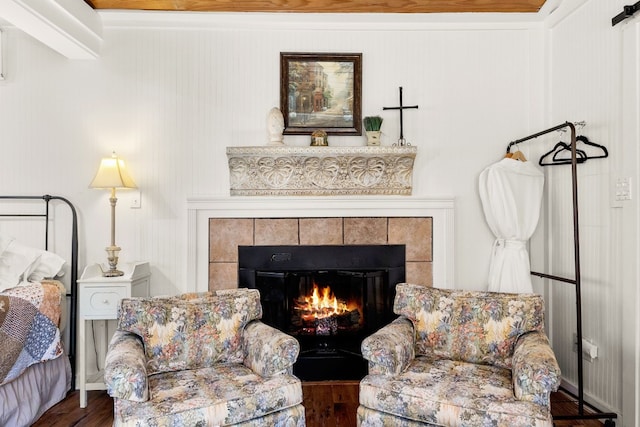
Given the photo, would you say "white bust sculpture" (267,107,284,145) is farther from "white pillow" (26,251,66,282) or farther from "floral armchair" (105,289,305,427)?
"white pillow" (26,251,66,282)

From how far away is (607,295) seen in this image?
257 cm

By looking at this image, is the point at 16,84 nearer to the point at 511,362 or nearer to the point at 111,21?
the point at 111,21

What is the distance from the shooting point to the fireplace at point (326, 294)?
10.4ft

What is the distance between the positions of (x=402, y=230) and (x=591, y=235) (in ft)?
3.79

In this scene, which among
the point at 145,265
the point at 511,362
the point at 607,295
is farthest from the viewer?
the point at 145,265

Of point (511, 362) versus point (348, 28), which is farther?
point (348, 28)

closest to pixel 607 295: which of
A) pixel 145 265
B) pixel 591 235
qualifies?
pixel 591 235

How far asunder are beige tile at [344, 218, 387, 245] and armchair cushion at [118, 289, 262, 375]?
3.21 feet

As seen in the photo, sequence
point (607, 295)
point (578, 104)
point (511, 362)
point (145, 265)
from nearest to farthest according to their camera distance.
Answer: point (511, 362), point (607, 295), point (578, 104), point (145, 265)

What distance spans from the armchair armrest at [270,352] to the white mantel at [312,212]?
1008 mm

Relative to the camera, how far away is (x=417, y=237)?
3.22m

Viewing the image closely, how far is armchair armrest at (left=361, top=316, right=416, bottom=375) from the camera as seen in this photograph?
7.02 ft

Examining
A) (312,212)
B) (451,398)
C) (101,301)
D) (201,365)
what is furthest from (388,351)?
(101,301)

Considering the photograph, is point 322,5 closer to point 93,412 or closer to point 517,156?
point 517,156
